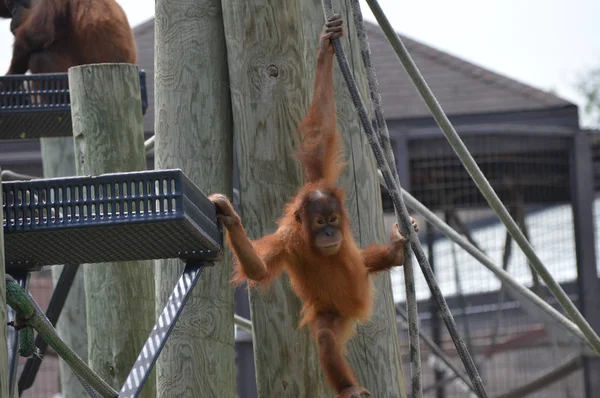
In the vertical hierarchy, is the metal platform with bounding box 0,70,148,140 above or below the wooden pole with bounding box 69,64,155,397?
above

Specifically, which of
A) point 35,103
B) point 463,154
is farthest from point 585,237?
point 35,103

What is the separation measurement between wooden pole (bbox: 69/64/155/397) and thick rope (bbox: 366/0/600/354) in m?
1.06

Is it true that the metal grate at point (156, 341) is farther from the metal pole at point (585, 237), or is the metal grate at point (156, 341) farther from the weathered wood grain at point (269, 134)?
the metal pole at point (585, 237)

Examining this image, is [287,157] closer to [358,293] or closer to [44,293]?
[358,293]

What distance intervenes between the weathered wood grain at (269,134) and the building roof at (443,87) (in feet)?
15.1

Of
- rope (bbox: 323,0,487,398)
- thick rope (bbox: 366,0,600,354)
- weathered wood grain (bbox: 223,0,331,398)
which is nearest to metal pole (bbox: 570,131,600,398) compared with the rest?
thick rope (bbox: 366,0,600,354)

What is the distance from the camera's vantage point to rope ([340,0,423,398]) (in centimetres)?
300

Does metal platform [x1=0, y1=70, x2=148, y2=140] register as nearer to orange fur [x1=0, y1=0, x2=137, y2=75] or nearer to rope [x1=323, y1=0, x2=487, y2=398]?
rope [x1=323, y1=0, x2=487, y2=398]

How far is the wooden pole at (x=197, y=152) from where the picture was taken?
3754mm

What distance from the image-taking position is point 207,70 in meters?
3.83

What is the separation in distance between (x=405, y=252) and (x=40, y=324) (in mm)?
1062

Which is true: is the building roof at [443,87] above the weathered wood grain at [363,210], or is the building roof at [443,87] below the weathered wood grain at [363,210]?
above

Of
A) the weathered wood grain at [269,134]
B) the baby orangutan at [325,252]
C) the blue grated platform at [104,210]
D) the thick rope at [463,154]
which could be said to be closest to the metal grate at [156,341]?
the blue grated platform at [104,210]

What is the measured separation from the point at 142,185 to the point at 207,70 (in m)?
1.16
